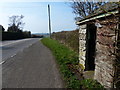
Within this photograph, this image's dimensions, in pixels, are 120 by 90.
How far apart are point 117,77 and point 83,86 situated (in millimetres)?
1409

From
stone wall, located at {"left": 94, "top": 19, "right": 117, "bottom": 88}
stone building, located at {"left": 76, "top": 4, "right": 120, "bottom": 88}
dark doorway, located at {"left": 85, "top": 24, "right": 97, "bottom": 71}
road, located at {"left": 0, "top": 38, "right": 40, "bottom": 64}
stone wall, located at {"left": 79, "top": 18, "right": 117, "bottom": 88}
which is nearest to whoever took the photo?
stone building, located at {"left": 76, "top": 4, "right": 120, "bottom": 88}

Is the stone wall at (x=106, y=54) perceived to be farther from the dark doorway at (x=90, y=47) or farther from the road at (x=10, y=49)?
the road at (x=10, y=49)

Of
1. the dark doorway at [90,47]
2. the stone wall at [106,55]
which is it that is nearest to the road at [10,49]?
the dark doorway at [90,47]

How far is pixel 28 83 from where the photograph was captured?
640 centimetres

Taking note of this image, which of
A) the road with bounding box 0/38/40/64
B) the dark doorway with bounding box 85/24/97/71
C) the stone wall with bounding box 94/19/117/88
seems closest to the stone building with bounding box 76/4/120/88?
the stone wall with bounding box 94/19/117/88

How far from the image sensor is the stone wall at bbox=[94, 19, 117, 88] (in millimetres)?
4824

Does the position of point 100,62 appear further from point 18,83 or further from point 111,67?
point 18,83

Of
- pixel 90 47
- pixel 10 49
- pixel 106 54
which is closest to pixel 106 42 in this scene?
pixel 106 54

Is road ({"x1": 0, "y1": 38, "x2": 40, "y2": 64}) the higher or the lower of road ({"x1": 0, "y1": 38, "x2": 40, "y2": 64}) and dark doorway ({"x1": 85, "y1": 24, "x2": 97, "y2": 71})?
the lower

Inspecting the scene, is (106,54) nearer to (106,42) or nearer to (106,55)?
(106,55)

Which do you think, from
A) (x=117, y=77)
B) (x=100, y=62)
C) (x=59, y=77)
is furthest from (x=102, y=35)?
(x=59, y=77)

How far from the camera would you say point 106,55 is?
548cm

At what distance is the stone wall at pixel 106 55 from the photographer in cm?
482

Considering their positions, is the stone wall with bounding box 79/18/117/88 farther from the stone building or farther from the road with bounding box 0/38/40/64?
the road with bounding box 0/38/40/64
